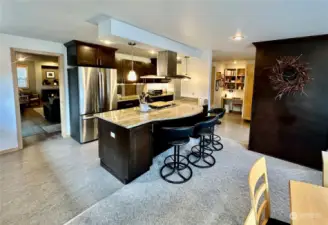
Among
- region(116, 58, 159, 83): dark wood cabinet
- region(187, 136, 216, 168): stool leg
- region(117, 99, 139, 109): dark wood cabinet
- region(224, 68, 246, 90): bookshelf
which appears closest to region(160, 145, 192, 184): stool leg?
region(187, 136, 216, 168): stool leg

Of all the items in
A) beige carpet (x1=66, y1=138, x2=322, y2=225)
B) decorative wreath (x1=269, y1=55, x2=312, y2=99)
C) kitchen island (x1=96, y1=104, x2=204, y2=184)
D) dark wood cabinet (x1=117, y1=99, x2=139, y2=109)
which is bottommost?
beige carpet (x1=66, y1=138, x2=322, y2=225)

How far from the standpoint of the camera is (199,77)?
535 cm

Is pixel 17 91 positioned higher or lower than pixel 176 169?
higher

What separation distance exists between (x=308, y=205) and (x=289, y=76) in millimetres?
2870

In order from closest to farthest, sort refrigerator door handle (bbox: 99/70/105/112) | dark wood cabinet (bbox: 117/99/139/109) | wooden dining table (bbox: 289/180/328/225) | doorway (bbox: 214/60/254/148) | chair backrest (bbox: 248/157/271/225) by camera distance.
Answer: wooden dining table (bbox: 289/180/328/225), chair backrest (bbox: 248/157/271/225), refrigerator door handle (bbox: 99/70/105/112), dark wood cabinet (bbox: 117/99/139/109), doorway (bbox: 214/60/254/148)

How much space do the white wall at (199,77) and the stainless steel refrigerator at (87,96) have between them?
7.40 ft

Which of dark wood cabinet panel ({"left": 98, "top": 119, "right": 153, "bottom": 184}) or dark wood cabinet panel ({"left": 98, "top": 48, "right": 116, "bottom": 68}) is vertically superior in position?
dark wood cabinet panel ({"left": 98, "top": 48, "right": 116, "bottom": 68})

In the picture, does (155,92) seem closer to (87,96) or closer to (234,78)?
(87,96)

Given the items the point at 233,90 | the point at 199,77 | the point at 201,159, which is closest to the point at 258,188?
the point at 201,159

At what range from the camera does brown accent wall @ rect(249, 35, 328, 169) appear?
313 cm

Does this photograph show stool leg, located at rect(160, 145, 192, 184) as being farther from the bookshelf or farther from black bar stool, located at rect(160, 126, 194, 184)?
the bookshelf

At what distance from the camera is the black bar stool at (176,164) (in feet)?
8.67

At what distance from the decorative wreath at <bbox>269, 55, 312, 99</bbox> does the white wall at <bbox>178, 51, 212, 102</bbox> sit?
1.83 metres

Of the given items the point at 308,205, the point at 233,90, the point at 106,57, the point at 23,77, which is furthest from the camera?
the point at 23,77
